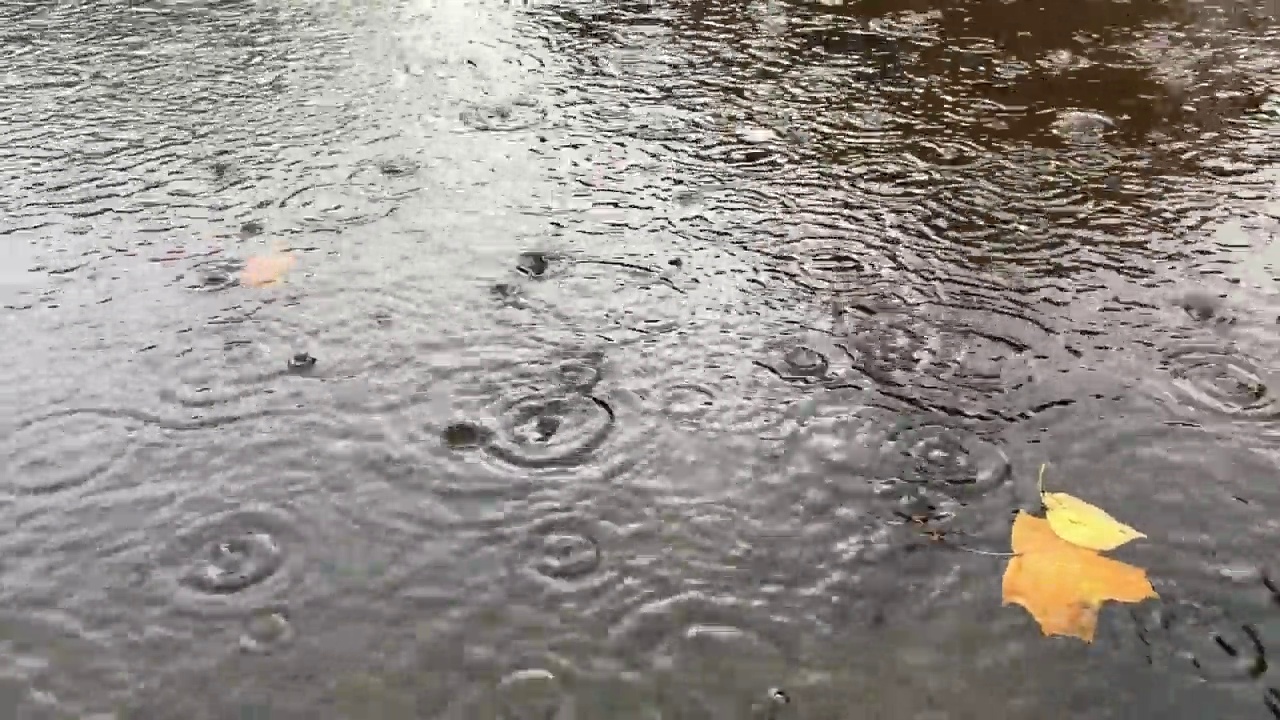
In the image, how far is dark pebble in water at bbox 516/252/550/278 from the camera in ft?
9.02

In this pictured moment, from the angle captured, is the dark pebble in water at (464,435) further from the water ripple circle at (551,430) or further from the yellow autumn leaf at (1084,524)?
the yellow autumn leaf at (1084,524)

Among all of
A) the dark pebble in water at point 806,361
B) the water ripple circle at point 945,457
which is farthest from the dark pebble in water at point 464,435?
the water ripple circle at point 945,457

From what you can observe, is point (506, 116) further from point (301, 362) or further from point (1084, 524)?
point (1084, 524)

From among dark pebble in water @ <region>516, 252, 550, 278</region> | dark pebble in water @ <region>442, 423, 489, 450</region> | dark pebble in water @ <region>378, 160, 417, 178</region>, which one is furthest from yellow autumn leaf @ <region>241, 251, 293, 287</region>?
dark pebble in water @ <region>442, 423, 489, 450</region>

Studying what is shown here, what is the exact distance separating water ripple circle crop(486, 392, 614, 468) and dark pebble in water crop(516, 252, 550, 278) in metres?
0.55

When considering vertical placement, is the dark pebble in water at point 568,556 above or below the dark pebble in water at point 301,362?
below

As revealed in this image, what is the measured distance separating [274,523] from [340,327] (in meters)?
0.69

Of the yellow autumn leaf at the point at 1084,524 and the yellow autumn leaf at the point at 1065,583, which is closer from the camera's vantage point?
the yellow autumn leaf at the point at 1065,583

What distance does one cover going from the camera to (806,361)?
7.88ft

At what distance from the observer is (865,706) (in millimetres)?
1654

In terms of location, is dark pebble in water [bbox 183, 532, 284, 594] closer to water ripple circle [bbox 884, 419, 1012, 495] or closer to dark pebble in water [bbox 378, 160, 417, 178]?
water ripple circle [bbox 884, 419, 1012, 495]

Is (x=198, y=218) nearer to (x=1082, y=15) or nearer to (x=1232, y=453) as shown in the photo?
(x=1232, y=453)

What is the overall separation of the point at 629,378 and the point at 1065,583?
3.49 ft

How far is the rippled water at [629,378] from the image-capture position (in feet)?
5.74
